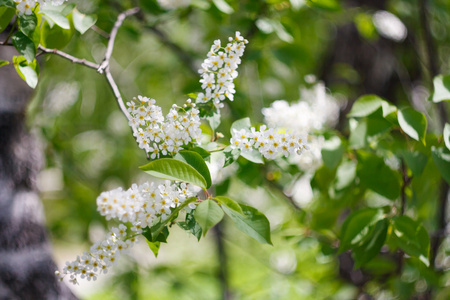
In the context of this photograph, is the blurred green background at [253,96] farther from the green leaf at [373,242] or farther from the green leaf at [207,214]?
the green leaf at [207,214]

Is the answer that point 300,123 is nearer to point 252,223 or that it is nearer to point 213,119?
point 213,119

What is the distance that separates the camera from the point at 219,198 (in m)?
0.69

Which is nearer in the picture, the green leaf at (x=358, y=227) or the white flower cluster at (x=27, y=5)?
the white flower cluster at (x=27, y=5)

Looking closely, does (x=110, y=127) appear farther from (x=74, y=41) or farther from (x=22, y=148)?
(x=22, y=148)

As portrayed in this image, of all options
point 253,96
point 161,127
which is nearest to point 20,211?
point 161,127

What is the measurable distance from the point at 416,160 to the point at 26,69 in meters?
0.80

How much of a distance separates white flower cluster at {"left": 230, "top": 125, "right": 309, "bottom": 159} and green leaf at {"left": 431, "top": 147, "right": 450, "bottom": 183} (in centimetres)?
29

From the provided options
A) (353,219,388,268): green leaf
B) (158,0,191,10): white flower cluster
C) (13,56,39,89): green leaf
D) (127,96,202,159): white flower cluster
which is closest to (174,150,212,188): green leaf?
(127,96,202,159): white flower cluster

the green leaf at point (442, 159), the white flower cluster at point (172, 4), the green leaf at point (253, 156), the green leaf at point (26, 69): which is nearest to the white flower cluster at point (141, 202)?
the green leaf at point (253, 156)

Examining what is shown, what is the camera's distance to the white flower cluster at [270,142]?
751 millimetres

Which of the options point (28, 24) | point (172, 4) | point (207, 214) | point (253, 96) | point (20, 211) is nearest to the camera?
point (207, 214)

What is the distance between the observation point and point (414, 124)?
843mm

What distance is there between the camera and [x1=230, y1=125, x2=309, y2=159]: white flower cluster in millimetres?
A: 751

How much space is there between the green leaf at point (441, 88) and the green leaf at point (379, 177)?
19 cm
